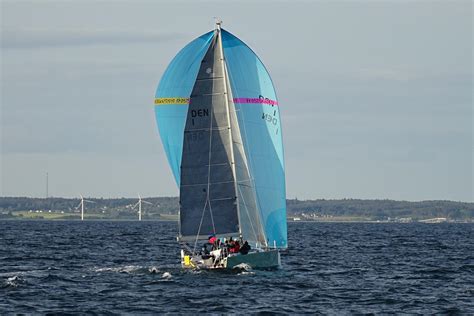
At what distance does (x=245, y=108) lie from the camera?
5362cm

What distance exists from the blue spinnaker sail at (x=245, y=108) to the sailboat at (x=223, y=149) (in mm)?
47

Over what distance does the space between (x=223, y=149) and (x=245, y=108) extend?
3329 millimetres

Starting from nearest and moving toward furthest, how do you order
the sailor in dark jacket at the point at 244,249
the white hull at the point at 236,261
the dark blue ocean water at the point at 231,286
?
the dark blue ocean water at the point at 231,286
the white hull at the point at 236,261
the sailor in dark jacket at the point at 244,249

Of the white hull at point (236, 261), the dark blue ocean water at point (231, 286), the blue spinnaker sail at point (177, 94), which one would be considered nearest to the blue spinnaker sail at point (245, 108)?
the blue spinnaker sail at point (177, 94)

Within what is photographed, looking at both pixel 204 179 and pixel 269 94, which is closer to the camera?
pixel 204 179

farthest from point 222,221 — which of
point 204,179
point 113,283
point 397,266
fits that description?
point 397,266

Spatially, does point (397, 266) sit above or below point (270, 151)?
below

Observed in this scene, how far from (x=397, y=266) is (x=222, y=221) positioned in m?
14.9

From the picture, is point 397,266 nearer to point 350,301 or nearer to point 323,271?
point 323,271

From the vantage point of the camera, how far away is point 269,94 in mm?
54281

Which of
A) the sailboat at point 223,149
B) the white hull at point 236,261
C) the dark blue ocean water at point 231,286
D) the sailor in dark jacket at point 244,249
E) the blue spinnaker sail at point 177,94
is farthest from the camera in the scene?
the blue spinnaker sail at point 177,94

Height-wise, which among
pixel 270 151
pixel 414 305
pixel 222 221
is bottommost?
pixel 414 305

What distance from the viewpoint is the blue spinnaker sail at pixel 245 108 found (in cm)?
5359

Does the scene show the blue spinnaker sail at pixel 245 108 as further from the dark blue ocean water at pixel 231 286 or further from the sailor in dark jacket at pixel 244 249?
the dark blue ocean water at pixel 231 286
